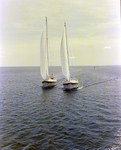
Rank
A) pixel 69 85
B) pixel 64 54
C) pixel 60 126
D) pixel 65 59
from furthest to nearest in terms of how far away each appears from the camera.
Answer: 1. pixel 65 59
2. pixel 64 54
3. pixel 69 85
4. pixel 60 126

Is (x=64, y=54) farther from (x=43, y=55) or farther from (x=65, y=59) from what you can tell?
(x=43, y=55)

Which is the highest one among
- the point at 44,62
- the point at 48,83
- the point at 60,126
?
the point at 44,62

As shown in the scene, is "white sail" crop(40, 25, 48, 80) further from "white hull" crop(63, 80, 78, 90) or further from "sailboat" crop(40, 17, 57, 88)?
"white hull" crop(63, 80, 78, 90)

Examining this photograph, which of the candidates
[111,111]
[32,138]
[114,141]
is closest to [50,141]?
[32,138]

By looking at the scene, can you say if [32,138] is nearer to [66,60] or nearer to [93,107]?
[93,107]

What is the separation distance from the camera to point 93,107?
37.2 metres

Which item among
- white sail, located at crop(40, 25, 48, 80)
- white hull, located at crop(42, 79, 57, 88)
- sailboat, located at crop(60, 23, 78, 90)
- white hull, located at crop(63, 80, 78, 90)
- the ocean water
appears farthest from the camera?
white sail, located at crop(40, 25, 48, 80)

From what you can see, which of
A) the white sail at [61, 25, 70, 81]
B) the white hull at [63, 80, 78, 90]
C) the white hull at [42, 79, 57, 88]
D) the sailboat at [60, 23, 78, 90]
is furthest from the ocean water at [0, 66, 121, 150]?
the white hull at [42, 79, 57, 88]

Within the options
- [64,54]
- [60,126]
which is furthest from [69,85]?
[60,126]

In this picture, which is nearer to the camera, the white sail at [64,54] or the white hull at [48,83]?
the white sail at [64,54]

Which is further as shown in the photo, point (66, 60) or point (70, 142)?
point (66, 60)

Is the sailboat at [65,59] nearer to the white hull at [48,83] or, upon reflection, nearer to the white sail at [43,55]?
the white hull at [48,83]

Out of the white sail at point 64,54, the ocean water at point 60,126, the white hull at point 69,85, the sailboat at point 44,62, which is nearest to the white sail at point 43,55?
the sailboat at point 44,62

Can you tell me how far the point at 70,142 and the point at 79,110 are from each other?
567 inches
